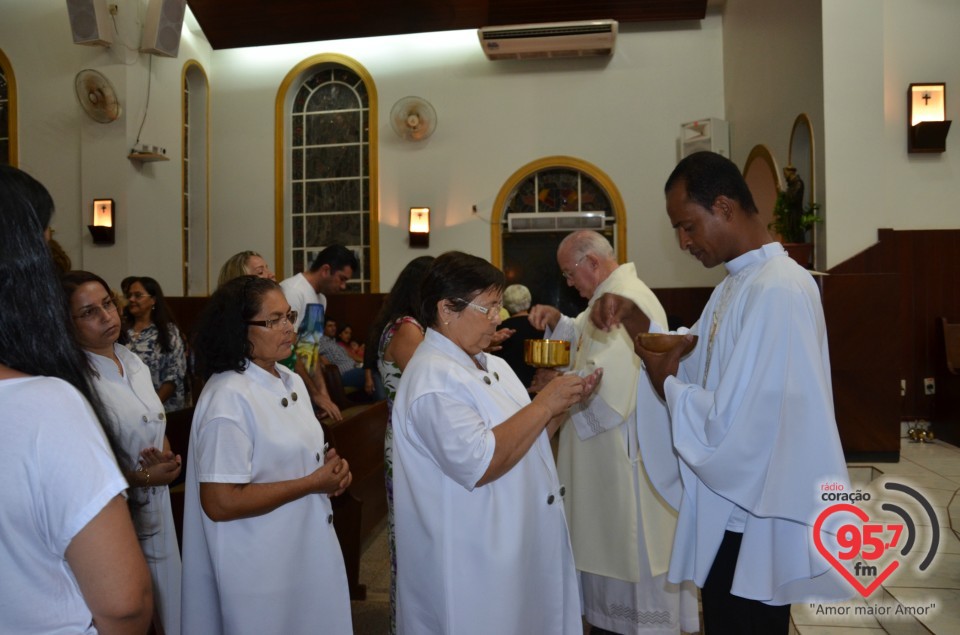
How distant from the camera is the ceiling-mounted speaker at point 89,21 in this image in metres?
8.25

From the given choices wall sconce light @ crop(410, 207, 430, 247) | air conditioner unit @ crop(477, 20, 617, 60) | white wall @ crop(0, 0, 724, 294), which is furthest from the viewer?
wall sconce light @ crop(410, 207, 430, 247)

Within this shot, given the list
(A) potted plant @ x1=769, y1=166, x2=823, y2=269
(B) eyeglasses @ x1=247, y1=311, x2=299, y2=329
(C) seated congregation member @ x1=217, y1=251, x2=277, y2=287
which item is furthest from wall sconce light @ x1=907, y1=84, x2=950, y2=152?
(B) eyeglasses @ x1=247, y1=311, x2=299, y2=329

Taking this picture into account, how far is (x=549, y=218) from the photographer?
965cm

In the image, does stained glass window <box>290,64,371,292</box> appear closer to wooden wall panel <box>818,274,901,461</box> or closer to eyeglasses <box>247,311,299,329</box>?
wooden wall panel <box>818,274,901,461</box>

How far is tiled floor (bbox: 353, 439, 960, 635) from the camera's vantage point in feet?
9.59

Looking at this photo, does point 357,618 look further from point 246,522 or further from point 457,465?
point 457,465

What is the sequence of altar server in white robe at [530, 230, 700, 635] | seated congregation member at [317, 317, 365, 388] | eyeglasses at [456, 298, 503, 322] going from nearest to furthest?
1. eyeglasses at [456, 298, 503, 322]
2. altar server in white robe at [530, 230, 700, 635]
3. seated congregation member at [317, 317, 365, 388]

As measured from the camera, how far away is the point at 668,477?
2260 mm

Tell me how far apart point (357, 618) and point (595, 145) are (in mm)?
7361

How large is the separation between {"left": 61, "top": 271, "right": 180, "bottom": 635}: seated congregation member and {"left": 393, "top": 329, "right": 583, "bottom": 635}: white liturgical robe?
91 cm

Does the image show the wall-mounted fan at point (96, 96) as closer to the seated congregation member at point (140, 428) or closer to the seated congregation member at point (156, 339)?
the seated congregation member at point (156, 339)

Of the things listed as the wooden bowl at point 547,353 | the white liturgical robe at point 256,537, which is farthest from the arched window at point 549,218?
the white liturgical robe at point 256,537

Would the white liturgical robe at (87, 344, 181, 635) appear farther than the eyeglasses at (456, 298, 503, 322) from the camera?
Yes

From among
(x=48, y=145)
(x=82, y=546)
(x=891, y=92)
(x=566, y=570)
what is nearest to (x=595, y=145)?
(x=891, y=92)
